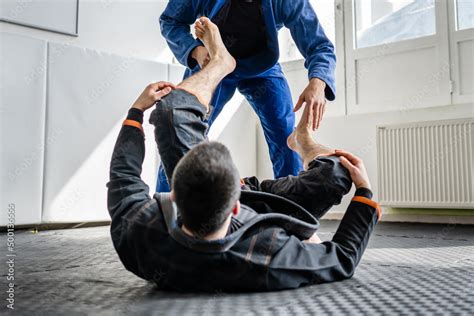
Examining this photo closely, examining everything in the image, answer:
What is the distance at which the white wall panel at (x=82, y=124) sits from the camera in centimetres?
329

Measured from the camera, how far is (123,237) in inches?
44.8

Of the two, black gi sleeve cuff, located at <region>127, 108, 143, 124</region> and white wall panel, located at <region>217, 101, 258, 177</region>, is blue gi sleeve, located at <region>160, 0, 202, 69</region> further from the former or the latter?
white wall panel, located at <region>217, 101, 258, 177</region>

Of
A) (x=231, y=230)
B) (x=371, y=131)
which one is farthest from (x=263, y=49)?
(x=371, y=131)

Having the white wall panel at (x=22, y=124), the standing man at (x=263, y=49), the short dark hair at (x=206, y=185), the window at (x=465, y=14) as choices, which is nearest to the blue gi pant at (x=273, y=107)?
the standing man at (x=263, y=49)

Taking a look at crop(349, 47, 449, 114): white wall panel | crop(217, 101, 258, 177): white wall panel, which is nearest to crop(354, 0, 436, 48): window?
crop(349, 47, 449, 114): white wall panel

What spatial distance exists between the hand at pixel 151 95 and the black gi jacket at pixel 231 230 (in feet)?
0.07

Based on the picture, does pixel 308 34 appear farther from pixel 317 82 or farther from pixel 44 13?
pixel 44 13

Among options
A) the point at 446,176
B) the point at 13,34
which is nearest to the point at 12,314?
the point at 13,34

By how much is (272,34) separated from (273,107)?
319mm

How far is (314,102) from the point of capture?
1.81 meters

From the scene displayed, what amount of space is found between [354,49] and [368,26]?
252mm

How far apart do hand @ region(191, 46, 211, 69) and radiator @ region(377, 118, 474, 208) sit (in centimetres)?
250

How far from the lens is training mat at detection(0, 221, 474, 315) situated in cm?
102

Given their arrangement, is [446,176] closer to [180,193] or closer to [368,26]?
[368,26]
